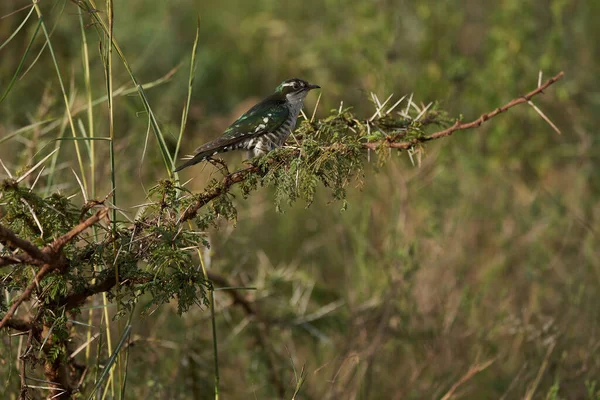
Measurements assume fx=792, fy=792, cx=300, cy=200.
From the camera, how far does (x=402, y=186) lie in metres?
4.93

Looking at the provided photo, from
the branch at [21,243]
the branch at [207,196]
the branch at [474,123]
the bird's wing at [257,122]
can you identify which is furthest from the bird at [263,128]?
the branch at [21,243]

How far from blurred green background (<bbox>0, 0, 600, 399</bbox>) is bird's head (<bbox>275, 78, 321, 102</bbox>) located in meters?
0.26

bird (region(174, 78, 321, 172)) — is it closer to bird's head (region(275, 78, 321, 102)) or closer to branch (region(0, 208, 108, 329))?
bird's head (region(275, 78, 321, 102))

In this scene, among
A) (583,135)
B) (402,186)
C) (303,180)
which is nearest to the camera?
(303,180)

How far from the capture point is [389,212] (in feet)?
19.5

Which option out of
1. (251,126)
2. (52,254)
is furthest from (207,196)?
(251,126)

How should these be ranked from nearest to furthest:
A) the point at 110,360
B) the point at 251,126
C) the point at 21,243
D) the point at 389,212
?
1. the point at 21,243
2. the point at 110,360
3. the point at 251,126
4. the point at 389,212

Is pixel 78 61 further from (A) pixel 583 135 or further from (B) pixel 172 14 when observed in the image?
(A) pixel 583 135

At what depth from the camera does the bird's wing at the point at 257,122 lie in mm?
3027

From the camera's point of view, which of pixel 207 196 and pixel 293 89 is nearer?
pixel 207 196

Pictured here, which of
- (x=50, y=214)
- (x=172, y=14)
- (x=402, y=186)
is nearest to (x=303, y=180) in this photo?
(x=50, y=214)

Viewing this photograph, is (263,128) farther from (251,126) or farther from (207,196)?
(207,196)

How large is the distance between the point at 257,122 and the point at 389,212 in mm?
2878

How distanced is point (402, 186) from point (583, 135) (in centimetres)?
202
